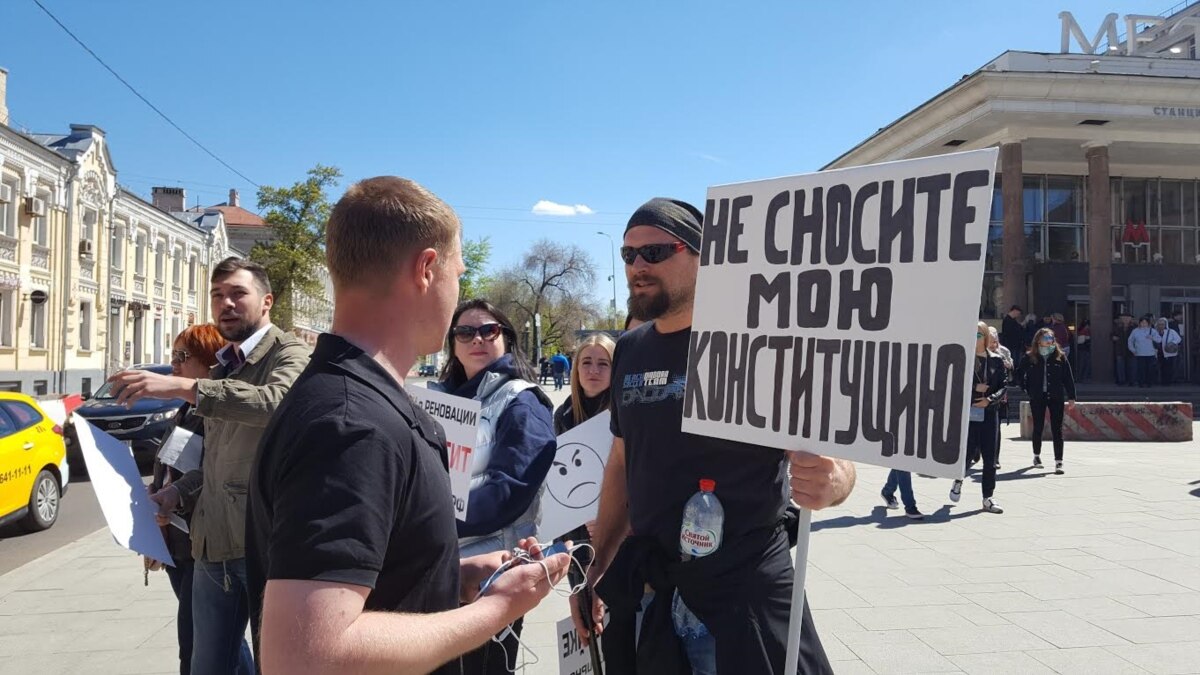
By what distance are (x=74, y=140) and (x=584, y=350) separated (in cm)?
3827

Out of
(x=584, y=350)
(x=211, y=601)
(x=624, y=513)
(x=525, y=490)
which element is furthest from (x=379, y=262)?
(x=584, y=350)

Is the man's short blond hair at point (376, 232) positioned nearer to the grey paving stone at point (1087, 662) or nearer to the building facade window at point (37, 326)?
the grey paving stone at point (1087, 662)

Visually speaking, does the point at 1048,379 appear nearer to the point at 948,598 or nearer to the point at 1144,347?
the point at 948,598

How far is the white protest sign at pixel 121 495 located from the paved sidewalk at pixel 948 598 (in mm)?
1789

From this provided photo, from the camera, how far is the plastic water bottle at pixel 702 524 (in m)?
2.25

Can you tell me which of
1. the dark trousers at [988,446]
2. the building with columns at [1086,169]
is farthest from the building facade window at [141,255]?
the dark trousers at [988,446]

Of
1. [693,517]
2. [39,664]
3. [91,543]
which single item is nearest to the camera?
[693,517]

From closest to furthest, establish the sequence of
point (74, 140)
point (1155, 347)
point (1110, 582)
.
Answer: point (1110, 582) < point (1155, 347) < point (74, 140)

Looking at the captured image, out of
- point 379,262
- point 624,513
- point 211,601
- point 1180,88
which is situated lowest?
→ point 211,601

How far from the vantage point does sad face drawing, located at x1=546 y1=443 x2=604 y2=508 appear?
3857 mm

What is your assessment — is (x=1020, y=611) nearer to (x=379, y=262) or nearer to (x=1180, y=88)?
(x=379, y=262)

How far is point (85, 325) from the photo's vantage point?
3497 centimetres

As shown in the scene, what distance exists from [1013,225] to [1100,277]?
3.24 m

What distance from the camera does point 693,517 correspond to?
7.52ft
